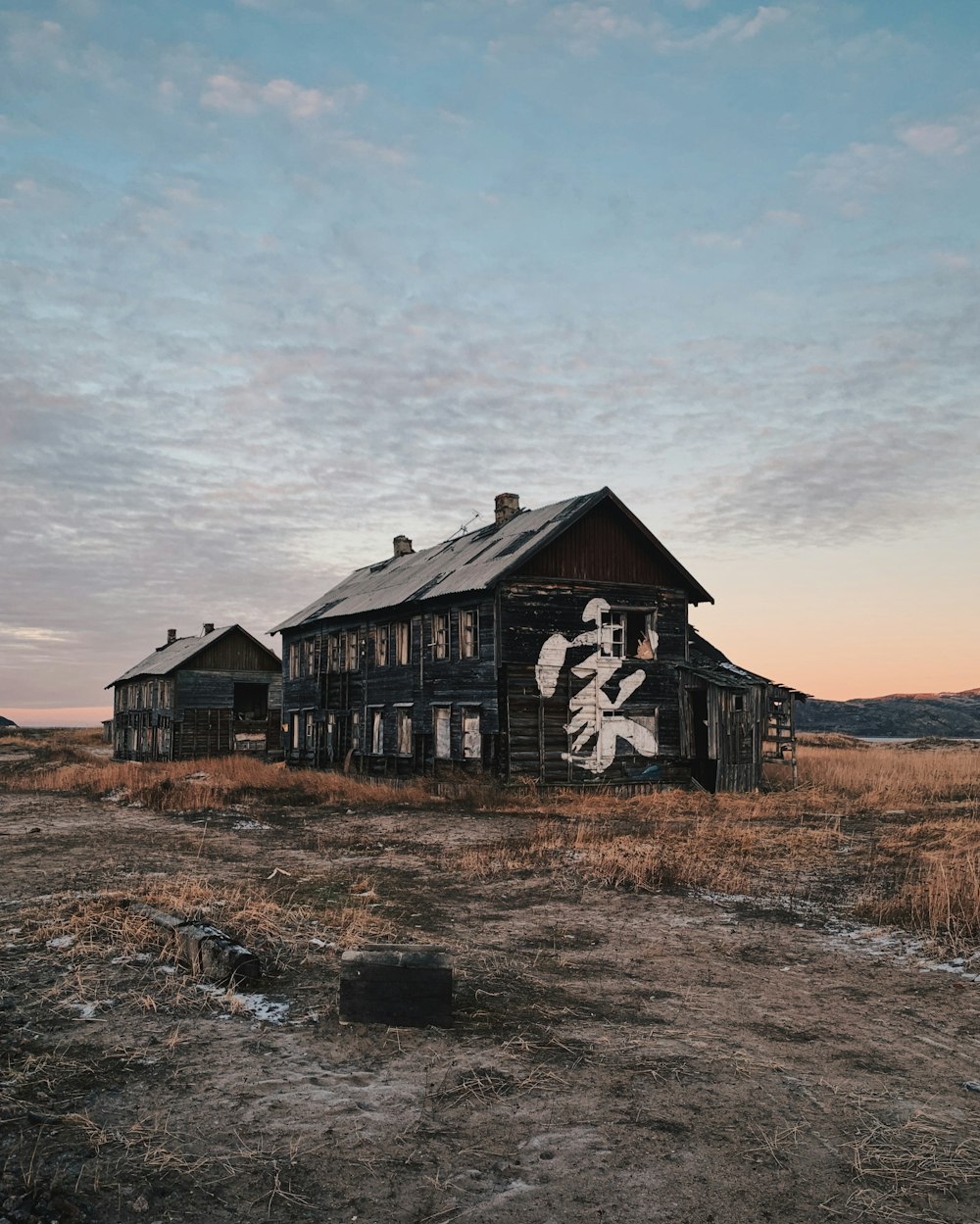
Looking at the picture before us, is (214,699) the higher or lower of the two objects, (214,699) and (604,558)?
the lower

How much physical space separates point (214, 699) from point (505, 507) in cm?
2054

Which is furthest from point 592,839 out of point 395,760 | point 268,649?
point 268,649

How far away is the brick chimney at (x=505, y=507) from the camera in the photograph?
31.1 meters

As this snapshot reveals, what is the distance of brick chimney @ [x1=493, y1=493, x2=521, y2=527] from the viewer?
31141 mm

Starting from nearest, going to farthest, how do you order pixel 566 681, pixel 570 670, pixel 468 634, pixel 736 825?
pixel 736 825, pixel 566 681, pixel 570 670, pixel 468 634

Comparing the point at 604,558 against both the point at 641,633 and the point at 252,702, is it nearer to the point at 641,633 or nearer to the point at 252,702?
the point at 641,633

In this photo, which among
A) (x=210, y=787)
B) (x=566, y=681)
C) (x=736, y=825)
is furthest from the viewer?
(x=566, y=681)

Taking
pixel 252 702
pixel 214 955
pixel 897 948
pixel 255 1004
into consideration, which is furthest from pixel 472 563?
pixel 252 702

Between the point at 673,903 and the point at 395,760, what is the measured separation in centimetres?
1999

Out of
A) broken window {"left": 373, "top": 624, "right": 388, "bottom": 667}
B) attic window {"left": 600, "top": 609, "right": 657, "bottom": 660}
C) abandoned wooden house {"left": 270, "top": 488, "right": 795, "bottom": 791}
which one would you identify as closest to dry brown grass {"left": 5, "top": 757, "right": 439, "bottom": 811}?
abandoned wooden house {"left": 270, "top": 488, "right": 795, "bottom": 791}

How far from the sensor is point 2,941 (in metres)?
8.24

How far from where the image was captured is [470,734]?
26062 millimetres

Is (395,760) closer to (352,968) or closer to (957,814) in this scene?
(957,814)

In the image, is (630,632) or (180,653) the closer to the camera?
(630,632)
